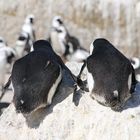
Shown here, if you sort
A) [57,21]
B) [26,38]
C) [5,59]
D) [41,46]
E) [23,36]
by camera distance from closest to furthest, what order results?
[41,46] < [5,59] < [57,21] < [26,38] < [23,36]

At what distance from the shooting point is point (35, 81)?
5.38 m

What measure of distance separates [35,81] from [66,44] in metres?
8.11

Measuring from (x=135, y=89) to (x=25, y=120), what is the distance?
1011mm

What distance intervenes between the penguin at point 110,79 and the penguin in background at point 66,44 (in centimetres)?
722

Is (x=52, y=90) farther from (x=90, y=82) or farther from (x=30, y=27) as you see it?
(x=30, y=27)

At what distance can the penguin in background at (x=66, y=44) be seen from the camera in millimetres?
13031

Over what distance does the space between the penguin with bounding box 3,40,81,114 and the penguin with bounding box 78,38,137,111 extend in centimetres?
31

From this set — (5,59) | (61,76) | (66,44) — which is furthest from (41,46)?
(66,44)

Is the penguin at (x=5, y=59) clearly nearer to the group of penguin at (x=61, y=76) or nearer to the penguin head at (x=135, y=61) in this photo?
the penguin head at (x=135, y=61)

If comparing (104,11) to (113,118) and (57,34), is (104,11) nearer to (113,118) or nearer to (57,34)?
(57,34)

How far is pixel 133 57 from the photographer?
12.9m

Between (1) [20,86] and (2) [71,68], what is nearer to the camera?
(1) [20,86]

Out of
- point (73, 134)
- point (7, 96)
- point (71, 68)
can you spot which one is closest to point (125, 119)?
point (73, 134)

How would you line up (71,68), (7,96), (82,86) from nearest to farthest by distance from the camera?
(82,86) → (71,68) → (7,96)
